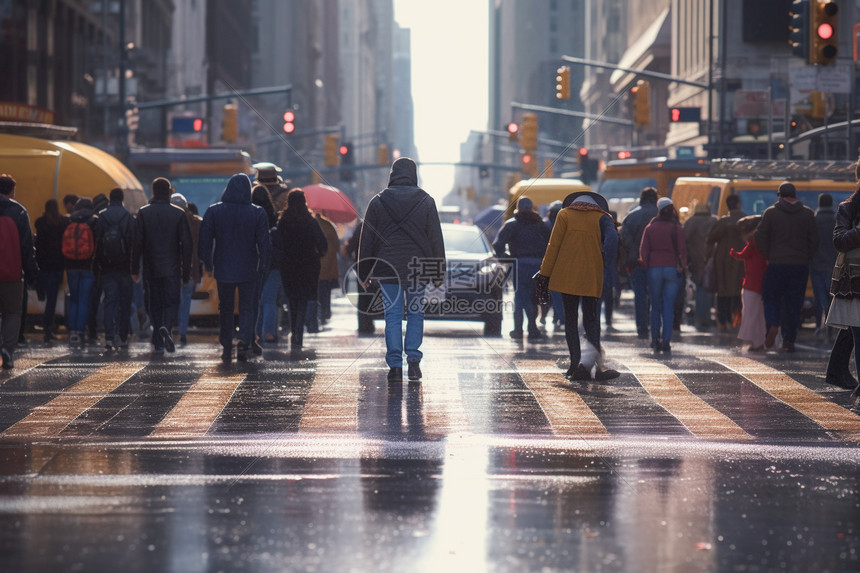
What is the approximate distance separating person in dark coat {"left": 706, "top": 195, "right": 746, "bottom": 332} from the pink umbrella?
379 inches

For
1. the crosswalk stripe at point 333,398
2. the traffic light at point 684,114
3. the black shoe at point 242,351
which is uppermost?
the traffic light at point 684,114

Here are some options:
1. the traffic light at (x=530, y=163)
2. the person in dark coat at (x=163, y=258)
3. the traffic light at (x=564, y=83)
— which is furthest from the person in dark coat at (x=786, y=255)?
the traffic light at (x=530, y=163)

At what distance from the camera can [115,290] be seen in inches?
673

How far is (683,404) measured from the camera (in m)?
11.4

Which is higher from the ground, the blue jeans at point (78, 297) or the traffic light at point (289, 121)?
the traffic light at point (289, 121)

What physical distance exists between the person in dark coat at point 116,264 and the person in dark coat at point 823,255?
26.5 feet

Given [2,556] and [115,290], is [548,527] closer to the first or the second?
[2,556]

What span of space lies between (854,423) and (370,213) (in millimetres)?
4447

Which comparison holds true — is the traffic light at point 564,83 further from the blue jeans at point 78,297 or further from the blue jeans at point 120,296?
the blue jeans at point 120,296

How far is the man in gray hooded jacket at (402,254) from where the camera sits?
12609 millimetres

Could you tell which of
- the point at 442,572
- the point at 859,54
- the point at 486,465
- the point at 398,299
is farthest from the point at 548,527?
the point at 859,54

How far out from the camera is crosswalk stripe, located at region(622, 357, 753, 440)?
9.83m

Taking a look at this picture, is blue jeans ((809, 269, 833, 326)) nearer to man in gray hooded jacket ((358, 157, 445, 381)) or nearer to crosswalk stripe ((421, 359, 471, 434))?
crosswalk stripe ((421, 359, 471, 434))

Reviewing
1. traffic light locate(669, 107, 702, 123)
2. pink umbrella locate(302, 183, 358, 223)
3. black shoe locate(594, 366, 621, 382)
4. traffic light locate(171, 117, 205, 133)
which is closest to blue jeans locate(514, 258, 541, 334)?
black shoe locate(594, 366, 621, 382)
